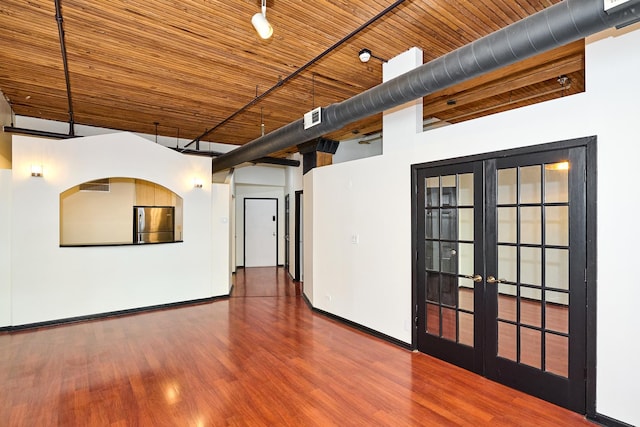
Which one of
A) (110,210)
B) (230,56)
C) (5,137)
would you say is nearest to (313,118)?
(230,56)

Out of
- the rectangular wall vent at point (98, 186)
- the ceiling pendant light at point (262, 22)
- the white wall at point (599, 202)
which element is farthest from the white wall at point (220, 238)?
the ceiling pendant light at point (262, 22)

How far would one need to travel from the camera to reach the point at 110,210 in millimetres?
6832

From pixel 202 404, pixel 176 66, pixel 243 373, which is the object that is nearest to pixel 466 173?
pixel 243 373

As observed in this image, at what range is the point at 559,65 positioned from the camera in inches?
155

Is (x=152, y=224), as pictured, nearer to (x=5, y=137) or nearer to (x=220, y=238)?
(x=220, y=238)

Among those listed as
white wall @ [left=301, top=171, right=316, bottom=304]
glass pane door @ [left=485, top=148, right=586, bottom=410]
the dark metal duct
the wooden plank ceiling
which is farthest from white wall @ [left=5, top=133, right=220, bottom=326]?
glass pane door @ [left=485, top=148, right=586, bottom=410]

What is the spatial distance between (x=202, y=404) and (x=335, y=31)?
12.0 ft

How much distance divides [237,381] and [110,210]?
17.7 ft

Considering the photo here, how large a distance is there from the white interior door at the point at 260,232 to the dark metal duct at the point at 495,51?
6426mm

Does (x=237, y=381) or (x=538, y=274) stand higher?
(x=538, y=274)

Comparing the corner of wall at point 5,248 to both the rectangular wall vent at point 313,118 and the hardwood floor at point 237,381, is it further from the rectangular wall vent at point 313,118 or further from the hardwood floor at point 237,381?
the rectangular wall vent at point 313,118

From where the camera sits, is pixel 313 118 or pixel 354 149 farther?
pixel 354 149

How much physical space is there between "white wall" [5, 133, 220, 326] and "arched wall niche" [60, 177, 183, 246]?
0.70m

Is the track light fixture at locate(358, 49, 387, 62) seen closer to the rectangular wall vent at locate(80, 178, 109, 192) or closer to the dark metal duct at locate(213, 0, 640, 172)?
the dark metal duct at locate(213, 0, 640, 172)
